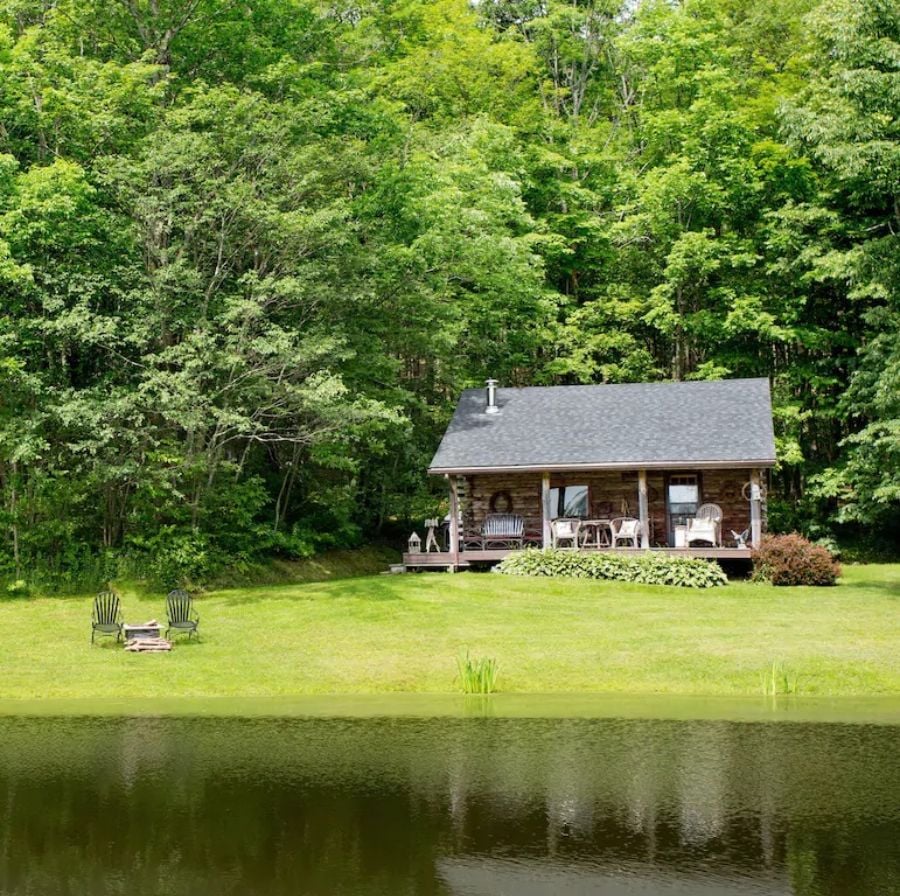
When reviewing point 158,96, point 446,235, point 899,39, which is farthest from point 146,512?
point 899,39

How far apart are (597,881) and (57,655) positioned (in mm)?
14164

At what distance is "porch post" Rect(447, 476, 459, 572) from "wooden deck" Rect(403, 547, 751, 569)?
0.07m

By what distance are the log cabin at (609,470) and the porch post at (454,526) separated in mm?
42

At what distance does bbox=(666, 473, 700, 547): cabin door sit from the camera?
3431 centimetres

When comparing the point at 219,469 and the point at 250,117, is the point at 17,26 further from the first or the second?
the point at 219,469

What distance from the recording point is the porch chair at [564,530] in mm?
32678

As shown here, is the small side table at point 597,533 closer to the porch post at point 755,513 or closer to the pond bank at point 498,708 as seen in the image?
the porch post at point 755,513

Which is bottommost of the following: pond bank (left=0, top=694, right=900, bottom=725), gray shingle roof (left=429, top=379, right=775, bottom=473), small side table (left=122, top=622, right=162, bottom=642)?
pond bank (left=0, top=694, right=900, bottom=725)

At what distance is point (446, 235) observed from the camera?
3747cm

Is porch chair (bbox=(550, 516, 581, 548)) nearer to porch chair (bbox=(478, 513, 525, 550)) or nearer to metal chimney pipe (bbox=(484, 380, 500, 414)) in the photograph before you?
porch chair (bbox=(478, 513, 525, 550))

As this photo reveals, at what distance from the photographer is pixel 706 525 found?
3184cm

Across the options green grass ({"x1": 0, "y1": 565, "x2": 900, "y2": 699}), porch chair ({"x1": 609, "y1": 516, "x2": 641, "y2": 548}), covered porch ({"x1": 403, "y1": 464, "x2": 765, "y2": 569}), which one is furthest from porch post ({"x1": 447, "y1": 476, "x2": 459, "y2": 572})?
green grass ({"x1": 0, "y1": 565, "x2": 900, "y2": 699})

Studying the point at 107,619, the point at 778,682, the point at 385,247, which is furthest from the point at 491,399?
the point at 778,682

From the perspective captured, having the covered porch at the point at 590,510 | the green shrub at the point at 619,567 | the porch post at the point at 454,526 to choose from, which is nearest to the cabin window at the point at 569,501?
the covered porch at the point at 590,510
